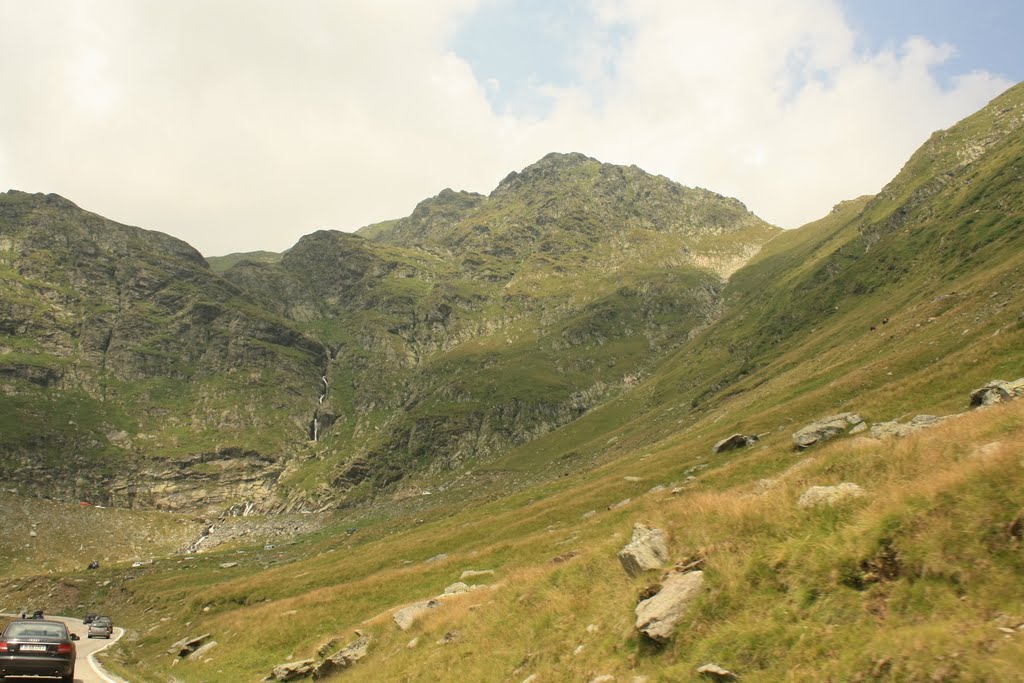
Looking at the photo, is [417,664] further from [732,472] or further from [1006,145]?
[1006,145]

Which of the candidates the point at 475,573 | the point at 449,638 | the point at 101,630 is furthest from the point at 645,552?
the point at 101,630

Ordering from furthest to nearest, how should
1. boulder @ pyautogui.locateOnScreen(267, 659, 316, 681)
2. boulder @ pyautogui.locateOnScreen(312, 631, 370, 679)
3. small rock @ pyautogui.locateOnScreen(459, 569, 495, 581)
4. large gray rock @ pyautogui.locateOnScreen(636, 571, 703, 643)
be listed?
small rock @ pyautogui.locateOnScreen(459, 569, 495, 581)
boulder @ pyautogui.locateOnScreen(267, 659, 316, 681)
boulder @ pyautogui.locateOnScreen(312, 631, 370, 679)
large gray rock @ pyautogui.locateOnScreen(636, 571, 703, 643)

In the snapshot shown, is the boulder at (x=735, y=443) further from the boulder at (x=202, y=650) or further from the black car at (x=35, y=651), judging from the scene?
the black car at (x=35, y=651)

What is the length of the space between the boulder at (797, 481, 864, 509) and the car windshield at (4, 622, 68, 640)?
2689cm

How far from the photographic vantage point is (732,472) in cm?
4053

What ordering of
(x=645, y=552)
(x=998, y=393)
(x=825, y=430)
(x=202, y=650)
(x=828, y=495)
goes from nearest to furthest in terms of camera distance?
(x=828, y=495) → (x=645, y=552) → (x=998, y=393) → (x=202, y=650) → (x=825, y=430)

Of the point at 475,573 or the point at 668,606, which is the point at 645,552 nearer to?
the point at 668,606

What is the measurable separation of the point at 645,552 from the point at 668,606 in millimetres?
3244

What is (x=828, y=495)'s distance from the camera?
43.2 ft

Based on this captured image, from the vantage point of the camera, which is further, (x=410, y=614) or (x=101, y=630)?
(x=101, y=630)

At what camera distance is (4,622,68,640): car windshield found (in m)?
21.9

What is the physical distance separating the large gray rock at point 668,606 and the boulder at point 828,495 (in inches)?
118

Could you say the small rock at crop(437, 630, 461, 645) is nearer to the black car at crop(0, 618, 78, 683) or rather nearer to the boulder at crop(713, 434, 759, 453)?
the black car at crop(0, 618, 78, 683)

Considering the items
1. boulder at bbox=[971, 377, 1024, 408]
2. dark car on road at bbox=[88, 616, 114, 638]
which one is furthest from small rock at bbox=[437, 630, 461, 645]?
dark car on road at bbox=[88, 616, 114, 638]
